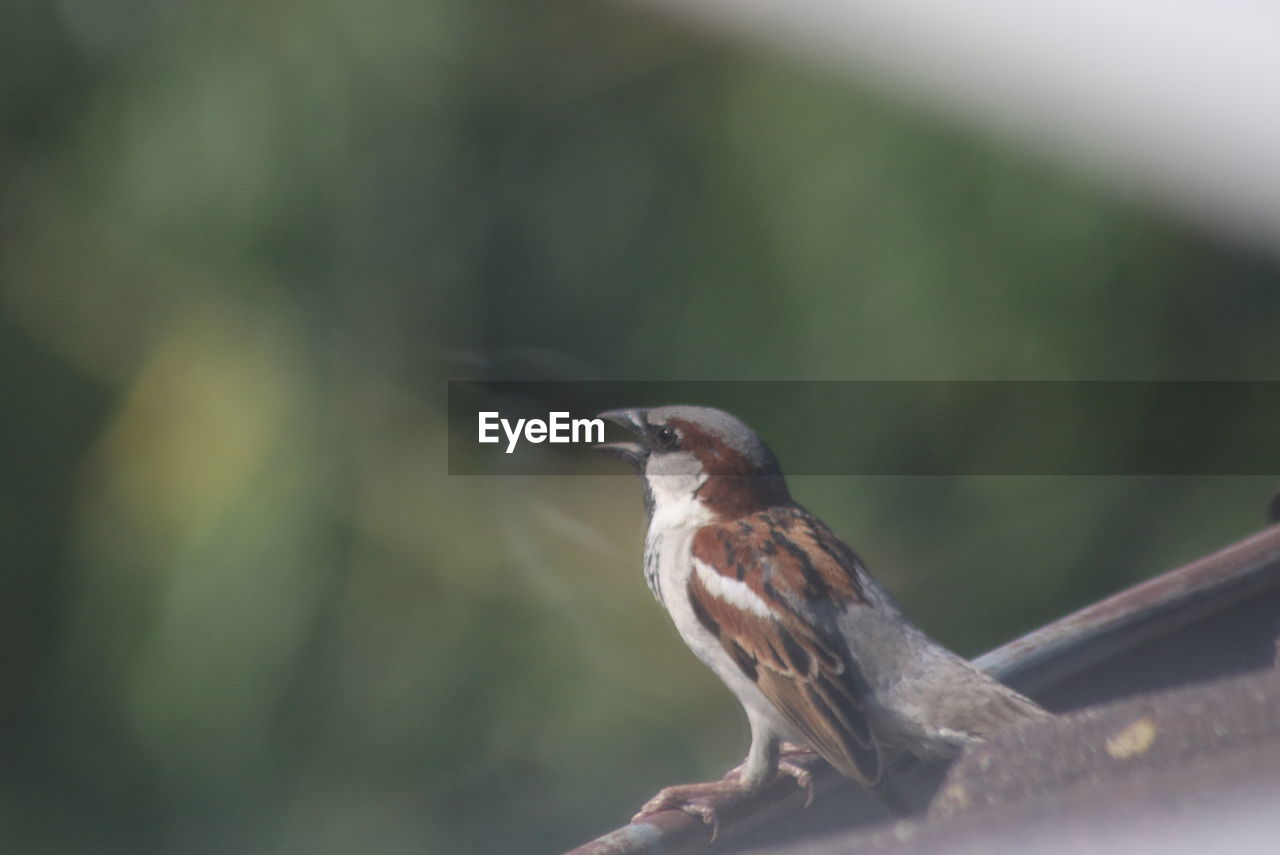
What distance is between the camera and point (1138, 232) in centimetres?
141

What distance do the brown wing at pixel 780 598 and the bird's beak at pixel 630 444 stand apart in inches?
2.4

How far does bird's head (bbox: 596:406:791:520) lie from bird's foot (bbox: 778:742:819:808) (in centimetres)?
11

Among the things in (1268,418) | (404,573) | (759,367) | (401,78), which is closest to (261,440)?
(404,573)

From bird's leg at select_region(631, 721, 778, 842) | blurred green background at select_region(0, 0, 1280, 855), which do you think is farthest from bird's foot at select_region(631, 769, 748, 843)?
blurred green background at select_region(0, 0, 1280, 855)

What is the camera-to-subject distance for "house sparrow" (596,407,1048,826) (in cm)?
54

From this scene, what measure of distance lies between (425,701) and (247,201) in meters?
0.68

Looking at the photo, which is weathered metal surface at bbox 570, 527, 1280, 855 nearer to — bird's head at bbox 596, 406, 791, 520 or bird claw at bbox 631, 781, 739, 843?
bird claw at bbox 631, 781, 739, 843

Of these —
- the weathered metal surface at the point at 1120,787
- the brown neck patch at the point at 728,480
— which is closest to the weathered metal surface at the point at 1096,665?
the weathered metal surface at the point at 1120,787

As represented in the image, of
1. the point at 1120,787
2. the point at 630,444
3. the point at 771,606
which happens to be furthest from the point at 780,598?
the point at 1120,787

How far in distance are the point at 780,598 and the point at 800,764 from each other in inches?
3.3

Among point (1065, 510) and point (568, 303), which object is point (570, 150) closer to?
point (568, 303)

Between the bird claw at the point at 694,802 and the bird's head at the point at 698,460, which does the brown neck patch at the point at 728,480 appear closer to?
the bird's head at the point at 698,460

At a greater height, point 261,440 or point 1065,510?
point 261,440
